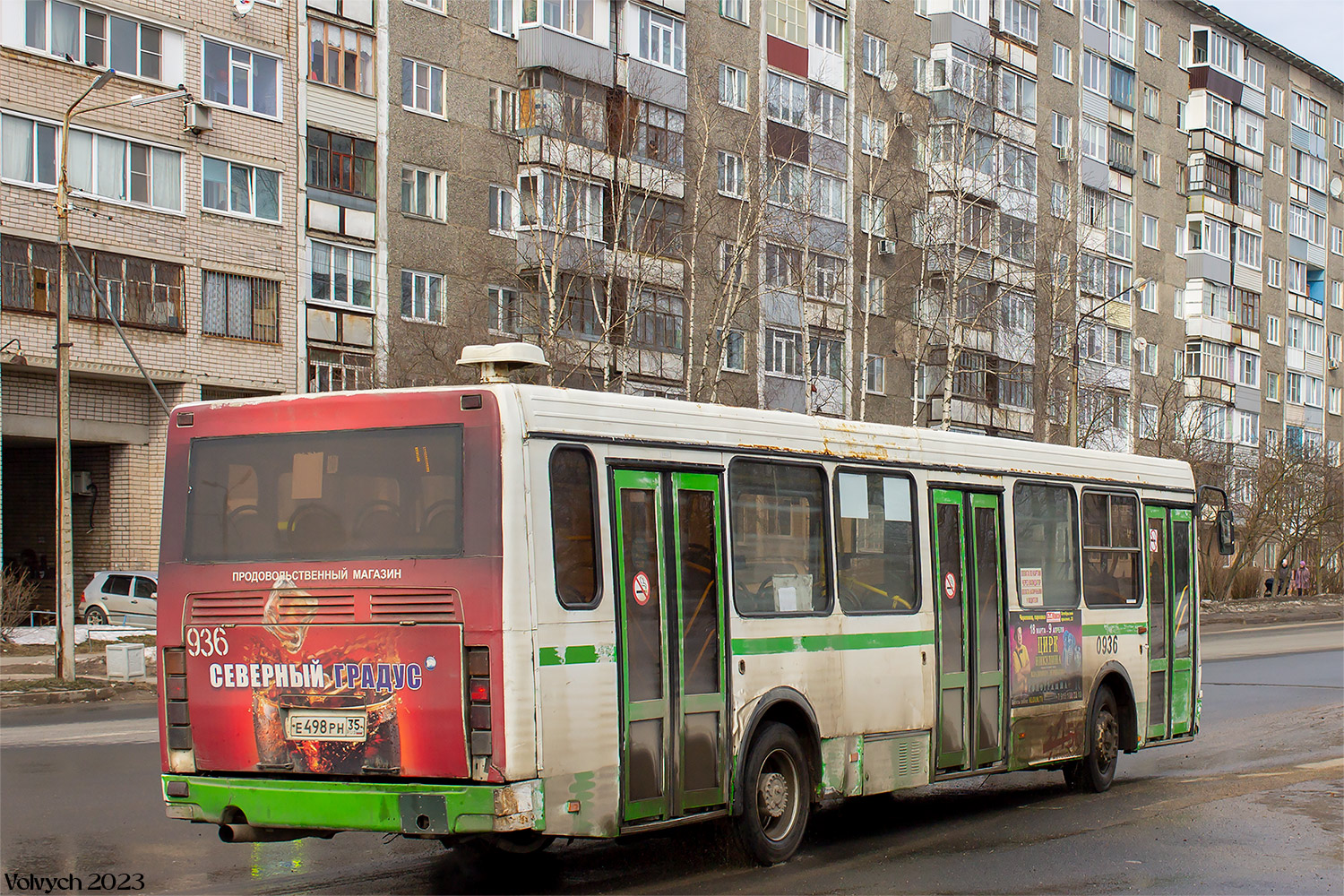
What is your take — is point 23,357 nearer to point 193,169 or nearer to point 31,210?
point 31,210

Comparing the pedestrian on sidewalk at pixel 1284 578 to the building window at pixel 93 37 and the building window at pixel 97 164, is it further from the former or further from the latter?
the building window at pixel 93 37

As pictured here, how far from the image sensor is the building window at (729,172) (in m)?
42.7

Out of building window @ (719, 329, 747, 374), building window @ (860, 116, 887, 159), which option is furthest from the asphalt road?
building window @ (860, 116, 887, 159)

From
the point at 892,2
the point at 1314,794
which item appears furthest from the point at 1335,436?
the point at 1314,794

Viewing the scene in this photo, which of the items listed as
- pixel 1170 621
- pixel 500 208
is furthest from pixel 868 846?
pixel 500 208

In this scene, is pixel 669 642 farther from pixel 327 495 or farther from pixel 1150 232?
pixel 1150 232

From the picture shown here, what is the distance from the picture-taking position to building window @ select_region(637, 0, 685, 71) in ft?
139

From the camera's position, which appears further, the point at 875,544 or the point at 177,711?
the point at 875,544

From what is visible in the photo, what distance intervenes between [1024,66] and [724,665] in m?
51.1

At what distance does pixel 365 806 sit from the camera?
294 inches

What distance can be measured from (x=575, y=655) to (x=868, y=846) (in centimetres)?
317

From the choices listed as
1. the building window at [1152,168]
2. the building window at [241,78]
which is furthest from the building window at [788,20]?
the building window at [1152,168]

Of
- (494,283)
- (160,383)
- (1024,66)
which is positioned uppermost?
(1024,66)

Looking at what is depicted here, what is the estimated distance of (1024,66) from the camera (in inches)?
2210
